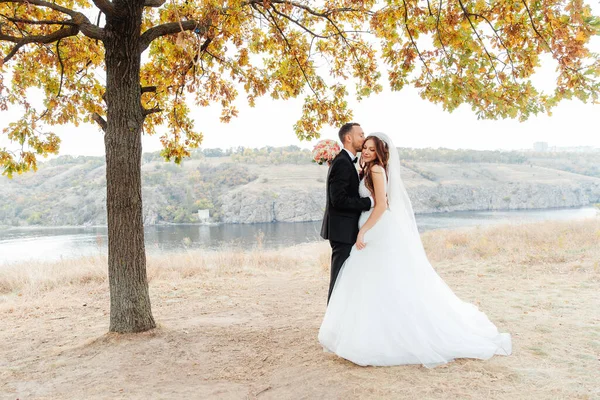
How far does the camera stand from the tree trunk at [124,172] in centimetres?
503

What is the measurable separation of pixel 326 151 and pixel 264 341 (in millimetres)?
2419

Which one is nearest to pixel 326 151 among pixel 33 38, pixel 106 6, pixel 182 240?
pixel 106 6

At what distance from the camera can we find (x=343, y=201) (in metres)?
4.12

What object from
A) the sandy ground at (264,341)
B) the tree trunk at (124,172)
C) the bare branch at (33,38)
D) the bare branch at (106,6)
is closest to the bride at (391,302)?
the sandy ground at (264,341)

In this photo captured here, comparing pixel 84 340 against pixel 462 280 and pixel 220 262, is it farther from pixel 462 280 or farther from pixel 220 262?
pixel 462 280

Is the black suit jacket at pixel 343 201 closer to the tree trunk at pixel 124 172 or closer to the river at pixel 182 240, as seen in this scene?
the tree trunk at pixel 124 172

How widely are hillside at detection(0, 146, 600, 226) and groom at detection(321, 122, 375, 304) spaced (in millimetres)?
43023

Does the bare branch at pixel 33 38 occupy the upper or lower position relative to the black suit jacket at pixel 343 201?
upper

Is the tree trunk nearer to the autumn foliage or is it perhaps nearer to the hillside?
the autumn foliage

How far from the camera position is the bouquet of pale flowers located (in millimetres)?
4352

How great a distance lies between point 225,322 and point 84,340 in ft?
5.86

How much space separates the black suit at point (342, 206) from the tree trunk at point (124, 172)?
2459 mm

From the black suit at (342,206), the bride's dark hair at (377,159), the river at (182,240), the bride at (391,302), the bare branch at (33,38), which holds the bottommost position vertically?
the river at (182,240)

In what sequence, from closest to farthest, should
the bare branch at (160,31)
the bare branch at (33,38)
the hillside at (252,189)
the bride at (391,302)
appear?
the bride at (391,302)
the bare branch at (33,38)
the bare branch at (160,31)
the hillside at (252,189)
